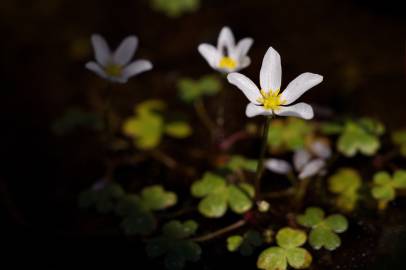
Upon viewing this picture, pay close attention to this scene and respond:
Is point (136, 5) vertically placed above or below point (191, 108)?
Result: above

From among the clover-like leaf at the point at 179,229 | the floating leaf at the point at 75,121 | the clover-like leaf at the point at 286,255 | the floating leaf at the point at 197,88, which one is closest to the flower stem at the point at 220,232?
the clover-like leaf at the point at 179,229

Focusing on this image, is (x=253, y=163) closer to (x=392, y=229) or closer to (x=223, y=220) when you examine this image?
(x=223, y=220)

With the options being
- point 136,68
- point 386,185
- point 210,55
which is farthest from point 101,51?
point 386,185

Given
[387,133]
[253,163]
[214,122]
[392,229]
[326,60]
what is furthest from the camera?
[326,60]

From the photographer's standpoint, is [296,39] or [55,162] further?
[296,39]

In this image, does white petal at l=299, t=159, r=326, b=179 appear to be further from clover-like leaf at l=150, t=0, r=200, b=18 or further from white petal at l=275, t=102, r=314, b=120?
clover-like leaf at l=150, t=0, r=200, b=18

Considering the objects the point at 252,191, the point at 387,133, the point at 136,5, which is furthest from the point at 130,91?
the point at 387,133

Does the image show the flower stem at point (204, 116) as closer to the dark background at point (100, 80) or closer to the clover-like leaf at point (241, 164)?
the dark background at point (100, 80)
